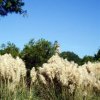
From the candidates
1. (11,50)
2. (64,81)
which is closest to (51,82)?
(64,81)

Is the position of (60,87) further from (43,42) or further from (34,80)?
(43,42)

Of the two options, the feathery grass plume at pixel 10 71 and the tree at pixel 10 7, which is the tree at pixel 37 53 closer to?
the tree at pixel 10 7

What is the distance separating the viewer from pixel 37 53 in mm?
22969

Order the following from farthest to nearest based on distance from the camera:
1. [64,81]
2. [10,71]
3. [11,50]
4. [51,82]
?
[11,50] → [51,82] → [64,81] → [10,71]

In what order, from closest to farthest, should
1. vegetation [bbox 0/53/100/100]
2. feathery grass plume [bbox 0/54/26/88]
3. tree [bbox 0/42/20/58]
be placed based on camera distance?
feathery grass plume [bbox 0/54/26/88] < vegetation [bbox 0/53/100/100] < tree [bbox 0/42/20/58]

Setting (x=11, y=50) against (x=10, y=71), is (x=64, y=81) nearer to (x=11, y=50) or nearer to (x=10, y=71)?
(x=10, y=71)

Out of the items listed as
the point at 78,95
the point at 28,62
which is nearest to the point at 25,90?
the point at 78,95

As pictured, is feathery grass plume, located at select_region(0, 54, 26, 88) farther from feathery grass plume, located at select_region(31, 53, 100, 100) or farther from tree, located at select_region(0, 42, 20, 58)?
tree, located at select_region(0, 42, 20, 58)

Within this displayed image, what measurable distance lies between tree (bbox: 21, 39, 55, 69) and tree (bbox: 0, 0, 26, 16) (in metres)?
5.81

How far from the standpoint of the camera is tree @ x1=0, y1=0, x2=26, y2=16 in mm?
28516

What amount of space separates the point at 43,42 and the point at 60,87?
12846 millimetres

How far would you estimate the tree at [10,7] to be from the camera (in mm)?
28516

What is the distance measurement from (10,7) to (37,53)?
7.03m

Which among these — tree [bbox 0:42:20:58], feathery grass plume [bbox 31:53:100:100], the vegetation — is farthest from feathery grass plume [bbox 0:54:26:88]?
tree [bbox 0:42:20:58]
